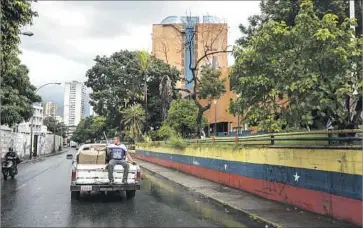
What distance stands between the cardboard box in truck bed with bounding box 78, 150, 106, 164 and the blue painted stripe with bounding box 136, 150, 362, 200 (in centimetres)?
465

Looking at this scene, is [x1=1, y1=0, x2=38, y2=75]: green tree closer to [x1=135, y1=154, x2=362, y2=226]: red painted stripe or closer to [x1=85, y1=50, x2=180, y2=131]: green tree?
[x1=135, y1=154, x2=362, y2=226]: red painted stripe

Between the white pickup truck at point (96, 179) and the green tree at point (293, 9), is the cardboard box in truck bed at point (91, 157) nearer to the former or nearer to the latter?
the white pickup truck at point (96, 179)

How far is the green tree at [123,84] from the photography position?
5762cm

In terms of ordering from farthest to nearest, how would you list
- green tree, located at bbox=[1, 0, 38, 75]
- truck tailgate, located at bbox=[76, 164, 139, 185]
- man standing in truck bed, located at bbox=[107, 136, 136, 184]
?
man standing in truck bed, located at bbox=[107, 136, 136, 184], truck tailgate, located at bbox=[76, 164, 139, 185], green tree, located at bbox=[1, 0, 38, 75]

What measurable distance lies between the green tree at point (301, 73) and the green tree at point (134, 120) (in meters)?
45.2

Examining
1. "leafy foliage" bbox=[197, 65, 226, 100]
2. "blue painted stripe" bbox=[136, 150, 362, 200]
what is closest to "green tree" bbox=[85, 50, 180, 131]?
"leafy foliage" bbox=[197, 65, 226, 100]

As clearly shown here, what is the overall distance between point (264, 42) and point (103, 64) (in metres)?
57.3

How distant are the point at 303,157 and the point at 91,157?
6.61 meters

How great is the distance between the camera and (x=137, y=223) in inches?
357

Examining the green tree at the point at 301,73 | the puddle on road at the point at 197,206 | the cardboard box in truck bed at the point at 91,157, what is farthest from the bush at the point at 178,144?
the green tree at the point at 301,73

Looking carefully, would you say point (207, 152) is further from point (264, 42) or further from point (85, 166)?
point (264, 42)

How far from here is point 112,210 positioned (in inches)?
427

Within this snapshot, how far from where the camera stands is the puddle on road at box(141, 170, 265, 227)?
9484 millimetres

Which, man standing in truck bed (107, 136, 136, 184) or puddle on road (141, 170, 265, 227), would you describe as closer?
puddle on road (141, 170, 265, 227)
